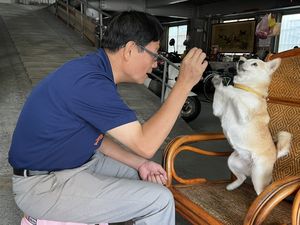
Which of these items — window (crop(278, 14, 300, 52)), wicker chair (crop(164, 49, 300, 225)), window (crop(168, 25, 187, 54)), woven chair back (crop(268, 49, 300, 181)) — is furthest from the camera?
window (crop(168, 25, 187, 54))

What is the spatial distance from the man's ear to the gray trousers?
1.62 ft

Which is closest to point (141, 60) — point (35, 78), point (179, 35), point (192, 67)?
point (192, 67)

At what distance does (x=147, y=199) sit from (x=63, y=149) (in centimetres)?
37

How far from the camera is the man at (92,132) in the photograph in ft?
3.59

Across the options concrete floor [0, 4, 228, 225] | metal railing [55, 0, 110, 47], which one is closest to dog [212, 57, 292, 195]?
concrete floor [0, 4, 228, 225]

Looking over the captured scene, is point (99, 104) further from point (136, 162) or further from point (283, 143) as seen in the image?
point (283, 143)

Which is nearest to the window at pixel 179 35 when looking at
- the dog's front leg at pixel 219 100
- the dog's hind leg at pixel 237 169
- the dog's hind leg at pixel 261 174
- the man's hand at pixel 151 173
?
the dog's front leg at pixel 219 100

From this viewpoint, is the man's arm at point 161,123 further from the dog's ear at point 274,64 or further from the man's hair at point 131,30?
the dog's ear at point 274,64

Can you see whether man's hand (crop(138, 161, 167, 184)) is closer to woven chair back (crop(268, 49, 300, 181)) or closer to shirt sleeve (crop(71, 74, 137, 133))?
shirt sleeve (crop(71, 74, 137, 133))

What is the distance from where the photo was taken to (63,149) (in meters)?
1.17

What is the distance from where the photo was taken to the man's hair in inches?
47.4

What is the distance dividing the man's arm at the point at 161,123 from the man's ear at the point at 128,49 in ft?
0.69

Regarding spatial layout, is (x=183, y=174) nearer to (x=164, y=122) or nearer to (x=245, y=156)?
(x=245, y=156)

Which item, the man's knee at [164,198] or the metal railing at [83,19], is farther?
the metal railing at [83,19]
